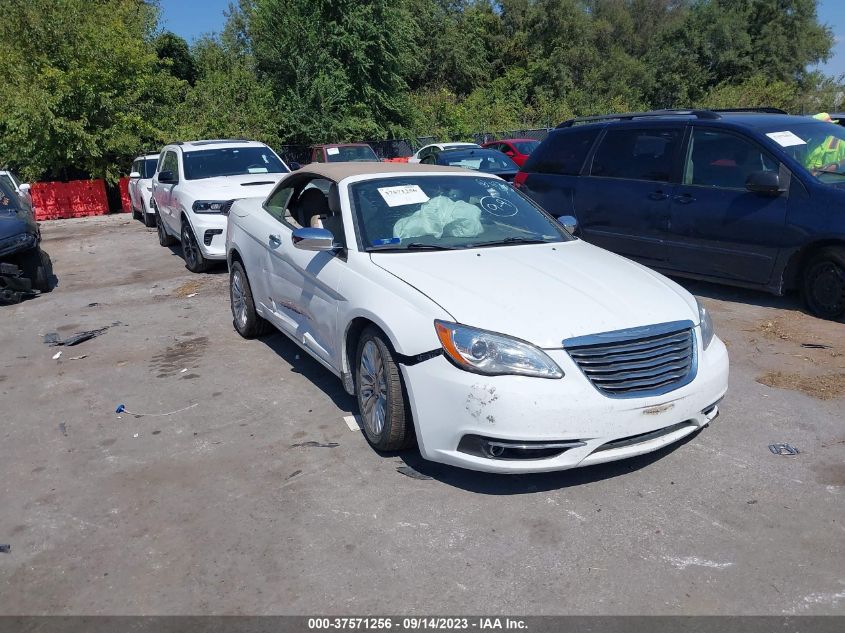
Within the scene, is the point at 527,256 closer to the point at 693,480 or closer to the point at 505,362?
the point at 505,362

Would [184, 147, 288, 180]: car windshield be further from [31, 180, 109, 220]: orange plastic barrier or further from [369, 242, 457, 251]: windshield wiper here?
[31, 180, 109, 220]: orange plastic barrier

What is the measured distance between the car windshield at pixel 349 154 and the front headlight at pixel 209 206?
31.3 ft

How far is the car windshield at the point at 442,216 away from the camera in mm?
4887

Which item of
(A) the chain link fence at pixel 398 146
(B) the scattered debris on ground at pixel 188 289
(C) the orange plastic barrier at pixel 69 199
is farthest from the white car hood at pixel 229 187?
(A) the chain link fence at pixel 398 146

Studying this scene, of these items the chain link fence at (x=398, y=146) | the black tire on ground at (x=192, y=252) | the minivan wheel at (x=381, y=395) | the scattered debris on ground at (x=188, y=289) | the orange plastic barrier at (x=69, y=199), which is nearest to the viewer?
the minivan wheel at (x=381, y=395)

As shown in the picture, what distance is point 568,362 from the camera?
3.68 metres

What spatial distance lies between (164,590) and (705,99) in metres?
47.2

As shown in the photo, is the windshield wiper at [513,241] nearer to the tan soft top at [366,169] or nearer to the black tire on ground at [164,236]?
the tan soft top at [366,169]

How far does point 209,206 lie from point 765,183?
21.5 feet

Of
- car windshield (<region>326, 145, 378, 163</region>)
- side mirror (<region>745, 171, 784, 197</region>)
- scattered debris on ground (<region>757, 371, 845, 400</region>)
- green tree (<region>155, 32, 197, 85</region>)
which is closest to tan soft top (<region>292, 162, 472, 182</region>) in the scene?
Result: scattered debris on ground (<region>757, 371, 845, 400</region>)

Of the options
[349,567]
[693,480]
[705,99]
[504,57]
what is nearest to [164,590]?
[349,567]

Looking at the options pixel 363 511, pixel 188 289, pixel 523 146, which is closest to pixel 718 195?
pixel 363 511

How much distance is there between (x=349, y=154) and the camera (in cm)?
1947

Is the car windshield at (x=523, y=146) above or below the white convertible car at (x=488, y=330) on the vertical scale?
above
